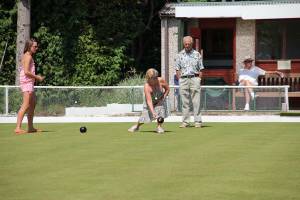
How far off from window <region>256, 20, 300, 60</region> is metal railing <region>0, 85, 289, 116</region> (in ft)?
18.4

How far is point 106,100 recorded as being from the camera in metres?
25.2

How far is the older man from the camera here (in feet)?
63.0

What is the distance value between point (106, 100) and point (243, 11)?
5.58 meters

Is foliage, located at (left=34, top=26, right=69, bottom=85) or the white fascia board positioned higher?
the white fascia board

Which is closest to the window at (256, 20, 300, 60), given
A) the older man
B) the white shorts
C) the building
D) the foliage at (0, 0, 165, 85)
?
the building

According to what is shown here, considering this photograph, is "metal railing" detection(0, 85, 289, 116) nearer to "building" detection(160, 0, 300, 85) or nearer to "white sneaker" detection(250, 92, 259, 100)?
"white sneaker" detection(250, 92, 259, 100)

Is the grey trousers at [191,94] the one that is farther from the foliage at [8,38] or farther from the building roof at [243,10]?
the foliage at [8,38]

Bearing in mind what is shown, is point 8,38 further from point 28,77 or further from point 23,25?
point 28,77

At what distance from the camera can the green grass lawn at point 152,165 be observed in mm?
9195

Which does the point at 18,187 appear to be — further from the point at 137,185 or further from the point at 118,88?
the point at 118,88

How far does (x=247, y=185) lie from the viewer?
9.64 m

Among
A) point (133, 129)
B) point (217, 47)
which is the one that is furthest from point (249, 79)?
point (133, 129)

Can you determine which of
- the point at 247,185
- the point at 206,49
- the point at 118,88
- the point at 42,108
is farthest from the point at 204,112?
the point at 247,185

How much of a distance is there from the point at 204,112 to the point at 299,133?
7.18 meters
